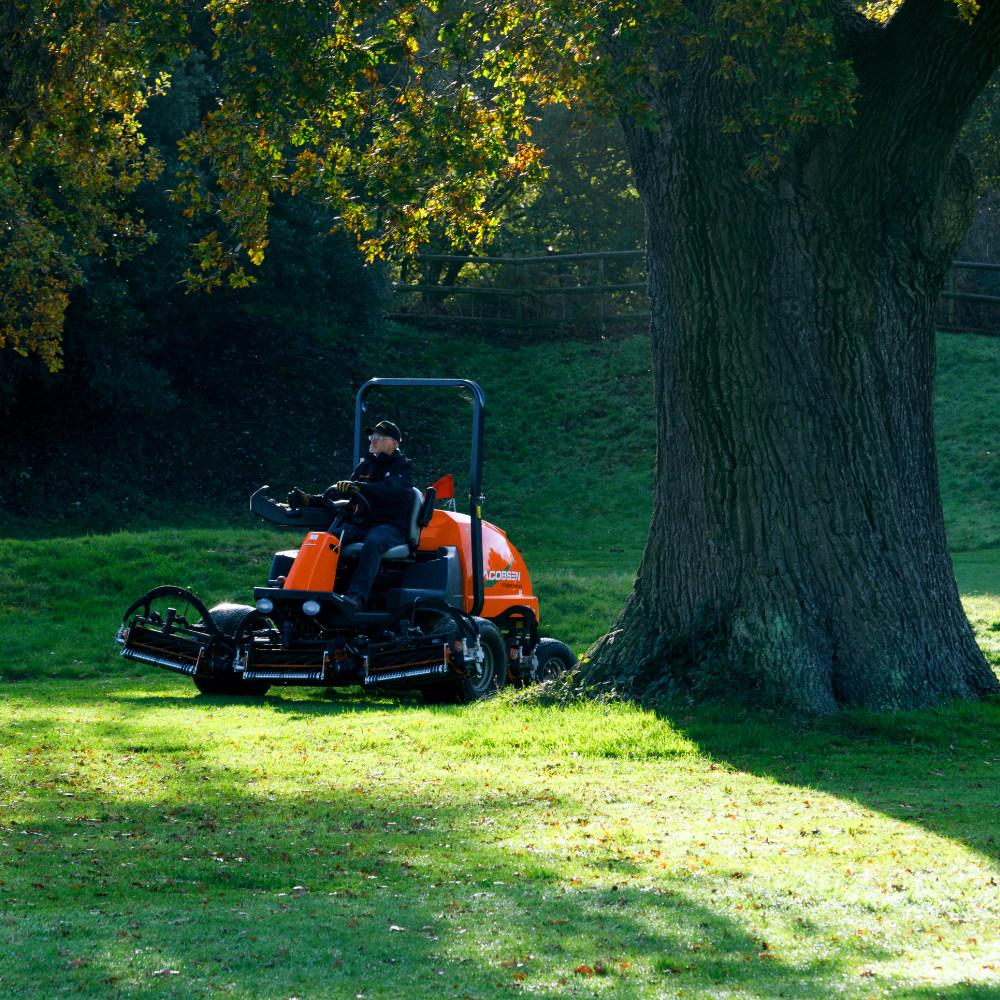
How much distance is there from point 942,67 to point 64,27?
6.33 m

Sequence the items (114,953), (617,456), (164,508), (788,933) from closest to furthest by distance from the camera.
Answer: (114,953)
(788,933)
(164,508)
(617,456)

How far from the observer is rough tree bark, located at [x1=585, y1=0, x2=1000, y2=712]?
11.3 m

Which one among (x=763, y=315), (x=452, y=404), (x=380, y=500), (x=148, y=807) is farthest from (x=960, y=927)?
(x=452, y=404)

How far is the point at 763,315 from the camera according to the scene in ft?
37.8

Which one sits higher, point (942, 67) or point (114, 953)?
point (942, 67)

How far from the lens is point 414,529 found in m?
13.5

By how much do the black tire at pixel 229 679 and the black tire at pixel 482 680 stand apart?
150 cm

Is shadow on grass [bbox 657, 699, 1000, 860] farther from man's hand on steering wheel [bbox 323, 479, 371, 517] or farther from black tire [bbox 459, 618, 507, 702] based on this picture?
man's hand on steering wheel [bbox 323, 479, 371, 517]

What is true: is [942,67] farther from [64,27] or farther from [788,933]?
[788,933]

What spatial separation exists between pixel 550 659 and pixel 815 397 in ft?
14.3

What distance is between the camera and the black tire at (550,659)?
14.5 metres

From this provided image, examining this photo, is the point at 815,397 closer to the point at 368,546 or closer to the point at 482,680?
the point at 482,680

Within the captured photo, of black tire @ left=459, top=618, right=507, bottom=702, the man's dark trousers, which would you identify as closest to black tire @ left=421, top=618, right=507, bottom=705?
black tire @ left=459, top=618, right=507, bottom=702

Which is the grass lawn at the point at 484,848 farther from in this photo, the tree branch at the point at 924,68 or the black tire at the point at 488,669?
the tree branch at the point at 924,68
